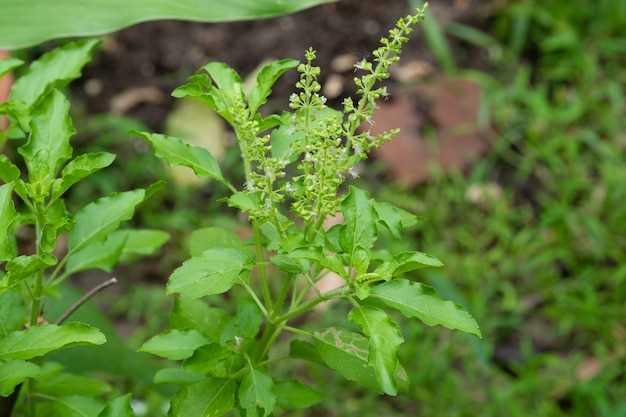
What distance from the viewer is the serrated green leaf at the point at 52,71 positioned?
1.17 metres

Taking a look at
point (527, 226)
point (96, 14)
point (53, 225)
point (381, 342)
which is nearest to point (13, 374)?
point (53, 225)

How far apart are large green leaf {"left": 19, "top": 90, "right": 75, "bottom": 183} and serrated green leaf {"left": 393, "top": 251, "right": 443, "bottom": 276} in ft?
1.31

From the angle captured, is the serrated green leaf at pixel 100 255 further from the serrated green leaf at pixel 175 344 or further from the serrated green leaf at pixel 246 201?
the serrated green leaf at pixel 246 201

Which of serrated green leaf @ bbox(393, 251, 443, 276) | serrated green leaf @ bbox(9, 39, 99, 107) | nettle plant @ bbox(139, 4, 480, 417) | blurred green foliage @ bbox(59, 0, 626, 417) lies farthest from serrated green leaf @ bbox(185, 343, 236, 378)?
blurred green foliage @ bbox(59, 0, 626, 417)

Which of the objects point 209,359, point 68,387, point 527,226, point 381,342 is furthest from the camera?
point 527,226

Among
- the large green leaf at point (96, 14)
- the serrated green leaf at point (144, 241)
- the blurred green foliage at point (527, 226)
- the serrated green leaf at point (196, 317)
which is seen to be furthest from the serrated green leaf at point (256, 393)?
the blurred green foliage at point (527, 226)

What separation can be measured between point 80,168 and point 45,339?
184 mm

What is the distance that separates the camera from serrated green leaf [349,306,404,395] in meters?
0.83

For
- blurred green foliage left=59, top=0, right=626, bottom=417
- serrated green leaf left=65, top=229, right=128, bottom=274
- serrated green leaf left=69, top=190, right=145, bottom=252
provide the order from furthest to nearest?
blurred green foliage left=59, top=0, right=626, bottom=417
serrated green leaf left=65, top=229, right=128, bottom=274
serrated green leaf left=69, top=190, right=145, bottom=252

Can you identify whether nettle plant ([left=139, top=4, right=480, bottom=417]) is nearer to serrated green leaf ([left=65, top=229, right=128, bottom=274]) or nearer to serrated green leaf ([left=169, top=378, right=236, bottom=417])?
serrated green leaf ([left=169, top=378, right=236, bottom=417])

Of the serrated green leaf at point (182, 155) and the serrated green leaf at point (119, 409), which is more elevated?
the serrated green leaf at point (182, 155)

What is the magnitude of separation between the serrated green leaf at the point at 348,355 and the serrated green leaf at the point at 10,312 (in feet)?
1.17

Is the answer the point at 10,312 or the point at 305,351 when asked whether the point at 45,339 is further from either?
the point at 305,351

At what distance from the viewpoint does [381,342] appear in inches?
33.7
